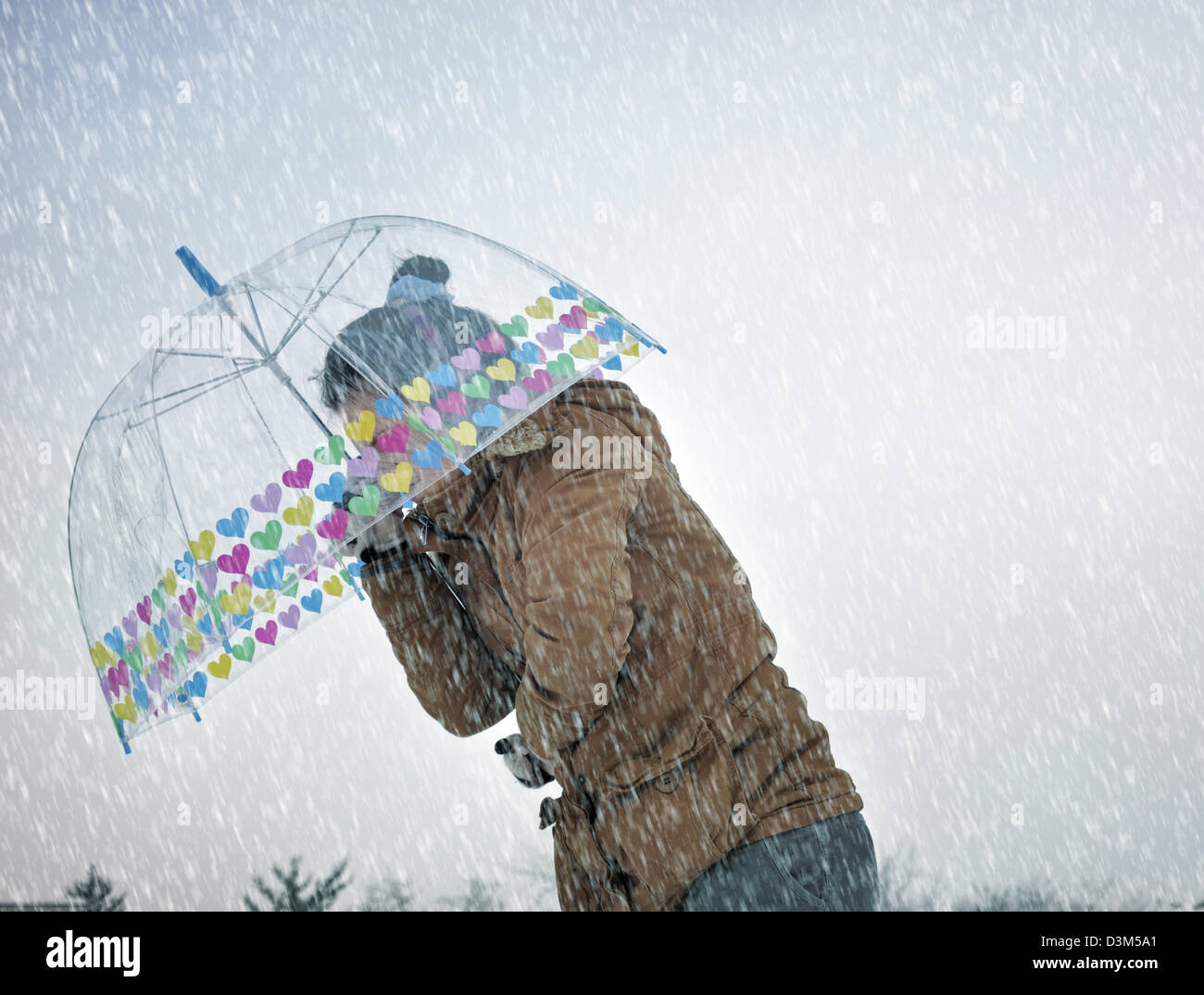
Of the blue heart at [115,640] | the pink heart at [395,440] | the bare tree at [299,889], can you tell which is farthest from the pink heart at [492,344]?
the bare tree at [299,889]

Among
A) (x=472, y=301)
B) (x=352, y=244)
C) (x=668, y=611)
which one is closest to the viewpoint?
(x=668, y=611)

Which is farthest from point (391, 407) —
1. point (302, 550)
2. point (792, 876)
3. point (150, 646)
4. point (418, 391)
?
point (792, 876)

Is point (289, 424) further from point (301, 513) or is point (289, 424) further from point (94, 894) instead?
point (94, 894)

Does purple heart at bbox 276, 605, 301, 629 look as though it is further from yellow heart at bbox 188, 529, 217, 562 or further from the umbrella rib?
the umbrella rib

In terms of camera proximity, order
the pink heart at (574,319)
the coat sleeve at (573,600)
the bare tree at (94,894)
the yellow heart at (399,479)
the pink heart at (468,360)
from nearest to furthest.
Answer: the coat sleeve at (573,600), the yellow heart at (399,479), the pink heart at (468,360), the pink heart at (574,319), the bare tree at (94,894)

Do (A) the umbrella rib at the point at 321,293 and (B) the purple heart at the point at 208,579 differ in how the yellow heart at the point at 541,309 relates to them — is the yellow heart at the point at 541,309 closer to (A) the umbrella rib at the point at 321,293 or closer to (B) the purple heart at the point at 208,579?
(A) the umbrella rib at the point at 321,293

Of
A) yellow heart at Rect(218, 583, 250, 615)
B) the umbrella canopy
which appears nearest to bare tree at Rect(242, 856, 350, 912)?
the umbrella canopy

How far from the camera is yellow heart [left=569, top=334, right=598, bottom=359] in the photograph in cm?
158

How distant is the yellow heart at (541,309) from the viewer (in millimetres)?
1681

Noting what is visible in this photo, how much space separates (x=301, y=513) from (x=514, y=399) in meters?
0.38

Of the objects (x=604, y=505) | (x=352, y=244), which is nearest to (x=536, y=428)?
(x=604, y=505)
